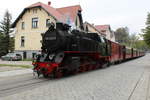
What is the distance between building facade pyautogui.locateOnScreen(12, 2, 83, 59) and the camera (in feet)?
93.9

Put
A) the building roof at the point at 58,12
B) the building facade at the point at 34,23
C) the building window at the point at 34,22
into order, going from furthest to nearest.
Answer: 1. the building window at the point at 34,22
2. the building facade at the point at 34,23
3. the building roof at the point at 58,12

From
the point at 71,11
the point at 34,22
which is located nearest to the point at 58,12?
the point at 71,11

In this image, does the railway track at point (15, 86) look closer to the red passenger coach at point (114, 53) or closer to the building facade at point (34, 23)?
the red passenger coach at point (114, 53)

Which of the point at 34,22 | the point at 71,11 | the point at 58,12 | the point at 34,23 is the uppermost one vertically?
the point at 71,11

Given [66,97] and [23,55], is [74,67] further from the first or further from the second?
[23,55]

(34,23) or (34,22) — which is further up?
(34,22)

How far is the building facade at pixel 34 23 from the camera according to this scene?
28634mm

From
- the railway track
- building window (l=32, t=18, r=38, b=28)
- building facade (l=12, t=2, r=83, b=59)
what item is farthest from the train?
building window (l=32, t=18, r=38, b=28)

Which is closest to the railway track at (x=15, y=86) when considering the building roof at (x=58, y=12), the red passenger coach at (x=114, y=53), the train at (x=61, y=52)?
the train at (x=61, y=52)

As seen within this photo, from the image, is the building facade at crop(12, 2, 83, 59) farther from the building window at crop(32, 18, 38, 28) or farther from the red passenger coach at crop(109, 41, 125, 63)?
the red passenger coach at crop(109, 41, 125, 63)

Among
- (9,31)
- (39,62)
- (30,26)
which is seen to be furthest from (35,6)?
(39,62)

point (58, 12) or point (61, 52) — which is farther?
point (58, 12)

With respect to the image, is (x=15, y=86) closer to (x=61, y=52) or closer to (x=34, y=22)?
(x=61, y=52)

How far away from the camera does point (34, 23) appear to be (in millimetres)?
30172
